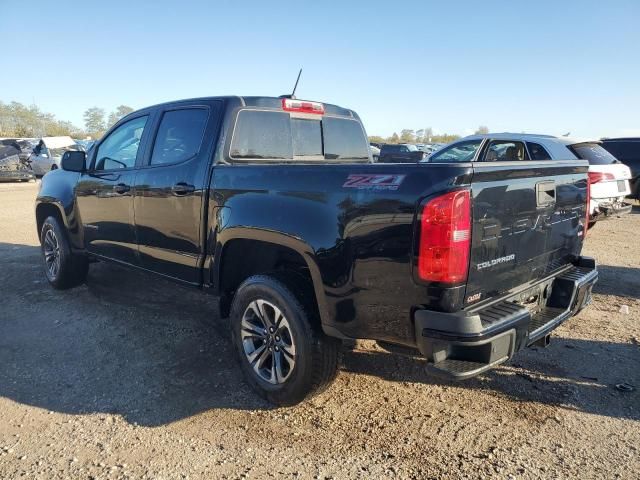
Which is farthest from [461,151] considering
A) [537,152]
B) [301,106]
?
[301,106]

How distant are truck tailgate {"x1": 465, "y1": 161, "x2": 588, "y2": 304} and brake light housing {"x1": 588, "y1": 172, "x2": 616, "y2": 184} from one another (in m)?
5.43

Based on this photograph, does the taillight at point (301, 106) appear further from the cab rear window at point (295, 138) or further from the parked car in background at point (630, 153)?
the parked car in background at point (630, 153)

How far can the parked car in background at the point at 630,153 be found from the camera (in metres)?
13.6

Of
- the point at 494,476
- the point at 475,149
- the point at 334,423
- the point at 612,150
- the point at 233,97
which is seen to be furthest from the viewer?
the point at 612,150

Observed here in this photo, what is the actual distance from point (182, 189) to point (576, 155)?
7527mm

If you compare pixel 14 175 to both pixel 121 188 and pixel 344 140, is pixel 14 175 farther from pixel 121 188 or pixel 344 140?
pixel 344 140

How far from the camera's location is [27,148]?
21.1 metres

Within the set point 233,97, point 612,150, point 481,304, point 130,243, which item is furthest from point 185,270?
point 612,150

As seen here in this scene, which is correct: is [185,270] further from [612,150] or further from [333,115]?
[612,150]

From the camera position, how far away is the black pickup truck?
2.44 meters

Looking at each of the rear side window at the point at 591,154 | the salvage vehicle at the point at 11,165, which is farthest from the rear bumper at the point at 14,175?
the rear side window at the point at 591,154

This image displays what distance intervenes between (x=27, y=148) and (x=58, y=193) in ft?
61.3

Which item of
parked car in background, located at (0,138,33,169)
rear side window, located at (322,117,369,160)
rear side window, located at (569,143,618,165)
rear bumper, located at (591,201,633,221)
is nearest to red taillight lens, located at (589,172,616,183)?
rear side window, located at (569,143,618,165)

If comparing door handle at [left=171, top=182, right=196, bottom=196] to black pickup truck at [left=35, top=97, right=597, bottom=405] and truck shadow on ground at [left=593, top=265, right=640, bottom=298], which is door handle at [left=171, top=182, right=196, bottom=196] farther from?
truck shadow on ground at [left=593, top=265, right=640, bottom=298]
